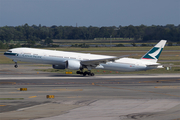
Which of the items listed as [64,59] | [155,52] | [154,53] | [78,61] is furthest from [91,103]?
[155,52]

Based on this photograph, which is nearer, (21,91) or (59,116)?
(59,116)

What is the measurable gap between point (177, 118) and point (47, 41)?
158442 millimetres

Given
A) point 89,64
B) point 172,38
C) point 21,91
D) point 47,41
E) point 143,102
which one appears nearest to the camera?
point 143,102

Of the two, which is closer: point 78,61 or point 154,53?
point 78,61

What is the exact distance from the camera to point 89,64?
44844 millimetres

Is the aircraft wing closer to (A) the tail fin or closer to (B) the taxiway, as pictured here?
(A) the tail fin

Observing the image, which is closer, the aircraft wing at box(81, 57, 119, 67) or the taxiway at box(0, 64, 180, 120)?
the taxiway at box(0, 64, 180, 120)

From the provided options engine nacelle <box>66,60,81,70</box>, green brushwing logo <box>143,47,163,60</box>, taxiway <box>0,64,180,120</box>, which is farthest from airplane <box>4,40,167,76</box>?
taxiway <box>0,64,180,120</box>

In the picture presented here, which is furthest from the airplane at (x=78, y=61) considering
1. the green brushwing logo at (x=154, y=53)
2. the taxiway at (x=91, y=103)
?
the taxiway at (x=91, y=103)

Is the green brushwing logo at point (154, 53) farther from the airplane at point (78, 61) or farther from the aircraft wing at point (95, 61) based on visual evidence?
the aircraft wing at point (95, 61)

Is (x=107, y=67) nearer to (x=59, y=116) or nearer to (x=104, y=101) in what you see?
(x=104, y=101)

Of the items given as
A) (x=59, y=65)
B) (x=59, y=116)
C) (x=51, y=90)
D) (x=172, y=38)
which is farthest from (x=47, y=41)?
(x=59, y=116)

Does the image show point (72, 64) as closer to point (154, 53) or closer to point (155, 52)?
point (154, 53)

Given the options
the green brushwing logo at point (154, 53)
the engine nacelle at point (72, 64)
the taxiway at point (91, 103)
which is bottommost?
the taxiway at point (91, 103)
